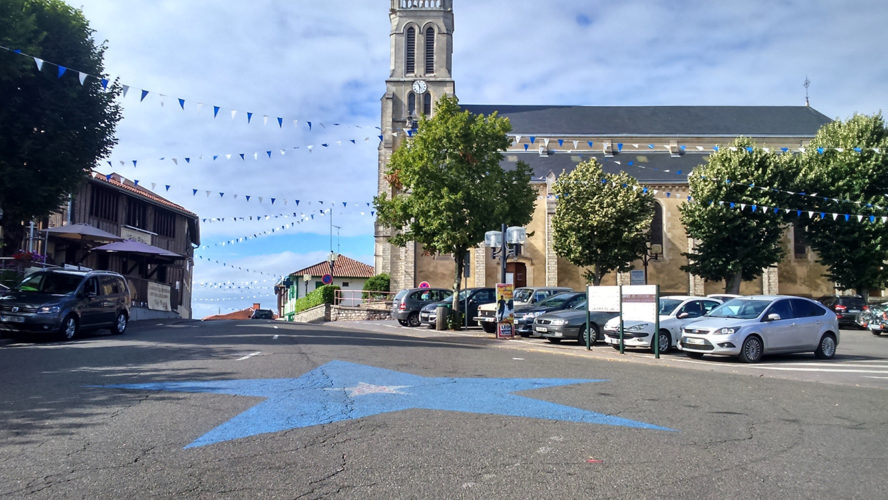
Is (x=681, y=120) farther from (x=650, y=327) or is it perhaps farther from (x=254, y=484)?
(x=254, y=484)

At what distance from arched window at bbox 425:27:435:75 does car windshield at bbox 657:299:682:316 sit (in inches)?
1557

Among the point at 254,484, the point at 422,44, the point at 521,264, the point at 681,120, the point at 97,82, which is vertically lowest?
the point at 254,484

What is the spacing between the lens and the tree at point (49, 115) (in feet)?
58.6

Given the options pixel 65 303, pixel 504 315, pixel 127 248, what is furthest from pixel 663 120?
pixel 65 303

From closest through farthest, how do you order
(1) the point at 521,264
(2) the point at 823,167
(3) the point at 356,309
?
(2) the point at 823,167, (3) the point at 356,309, (1) the point at 521,264

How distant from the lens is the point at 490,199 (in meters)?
24.0

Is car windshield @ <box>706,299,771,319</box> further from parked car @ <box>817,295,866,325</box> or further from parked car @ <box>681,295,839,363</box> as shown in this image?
parked car @ <box>817,295,866,325</box>

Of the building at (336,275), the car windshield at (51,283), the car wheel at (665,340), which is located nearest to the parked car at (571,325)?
the car wheel at (665,340)

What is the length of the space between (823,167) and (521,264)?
20085 millimetres

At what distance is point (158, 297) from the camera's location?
107 ft

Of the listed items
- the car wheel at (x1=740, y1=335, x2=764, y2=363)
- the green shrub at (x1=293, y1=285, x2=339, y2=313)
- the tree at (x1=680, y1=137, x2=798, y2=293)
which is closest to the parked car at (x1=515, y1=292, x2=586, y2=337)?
the car wheel at (x1=740, y1=335, x2=764, y2=363)

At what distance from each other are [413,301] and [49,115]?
14817 mm

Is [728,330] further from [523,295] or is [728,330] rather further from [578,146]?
[578,146]

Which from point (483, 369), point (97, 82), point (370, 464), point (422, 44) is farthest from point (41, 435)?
point (422, 44)
